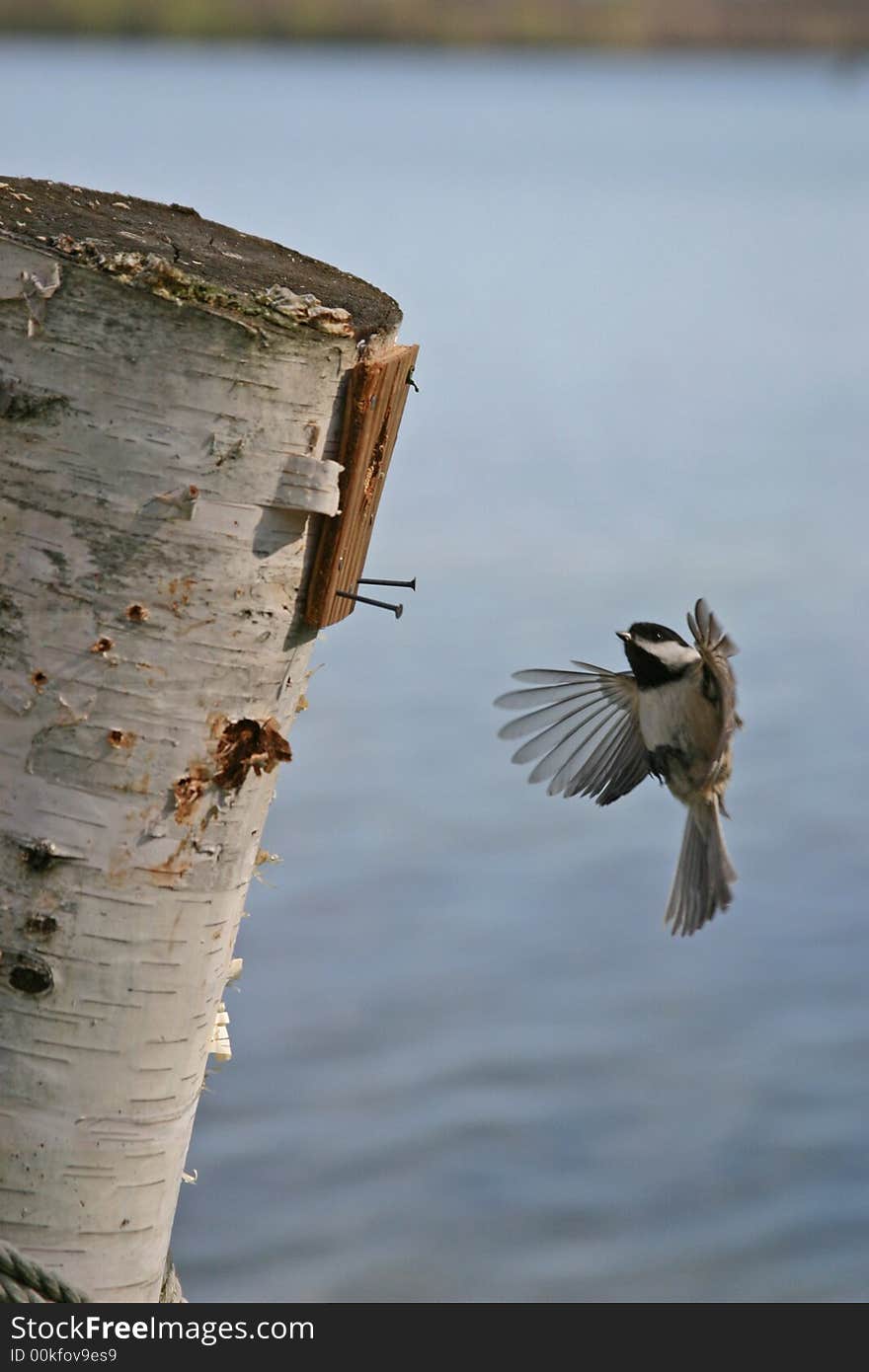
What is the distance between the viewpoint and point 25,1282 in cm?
224

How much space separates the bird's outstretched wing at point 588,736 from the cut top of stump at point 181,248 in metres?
1.07

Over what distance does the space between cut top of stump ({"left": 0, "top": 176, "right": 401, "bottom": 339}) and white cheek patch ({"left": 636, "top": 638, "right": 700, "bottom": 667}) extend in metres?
0.90

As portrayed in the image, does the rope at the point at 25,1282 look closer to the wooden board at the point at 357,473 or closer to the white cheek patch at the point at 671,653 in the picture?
the wooden board at the point at 357,473

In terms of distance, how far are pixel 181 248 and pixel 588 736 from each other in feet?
4.79

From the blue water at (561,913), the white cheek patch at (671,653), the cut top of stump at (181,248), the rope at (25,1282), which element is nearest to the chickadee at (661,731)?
the white cheek patch at (671,653)

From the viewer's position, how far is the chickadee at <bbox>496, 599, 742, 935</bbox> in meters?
3.15

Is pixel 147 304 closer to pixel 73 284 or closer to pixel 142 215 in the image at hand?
pixel 73 284

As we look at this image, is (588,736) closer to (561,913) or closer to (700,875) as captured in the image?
(700,875)

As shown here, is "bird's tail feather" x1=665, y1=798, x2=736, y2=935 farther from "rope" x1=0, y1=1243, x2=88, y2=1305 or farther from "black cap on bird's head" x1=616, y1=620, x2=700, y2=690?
"rope" x1=0, y1=1243, x2=88, y2=1305

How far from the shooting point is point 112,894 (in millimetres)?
2260

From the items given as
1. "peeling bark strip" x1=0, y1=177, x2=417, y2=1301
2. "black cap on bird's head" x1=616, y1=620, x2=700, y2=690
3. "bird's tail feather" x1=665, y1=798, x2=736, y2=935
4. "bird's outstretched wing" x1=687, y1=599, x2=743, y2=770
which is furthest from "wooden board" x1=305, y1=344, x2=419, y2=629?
"bird's tail feather" x1=665, y1=798, x2=736, y2=935

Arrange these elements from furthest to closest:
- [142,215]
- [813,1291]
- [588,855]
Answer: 1. [588,855]
2. [813,1291]
3. [142,215]
